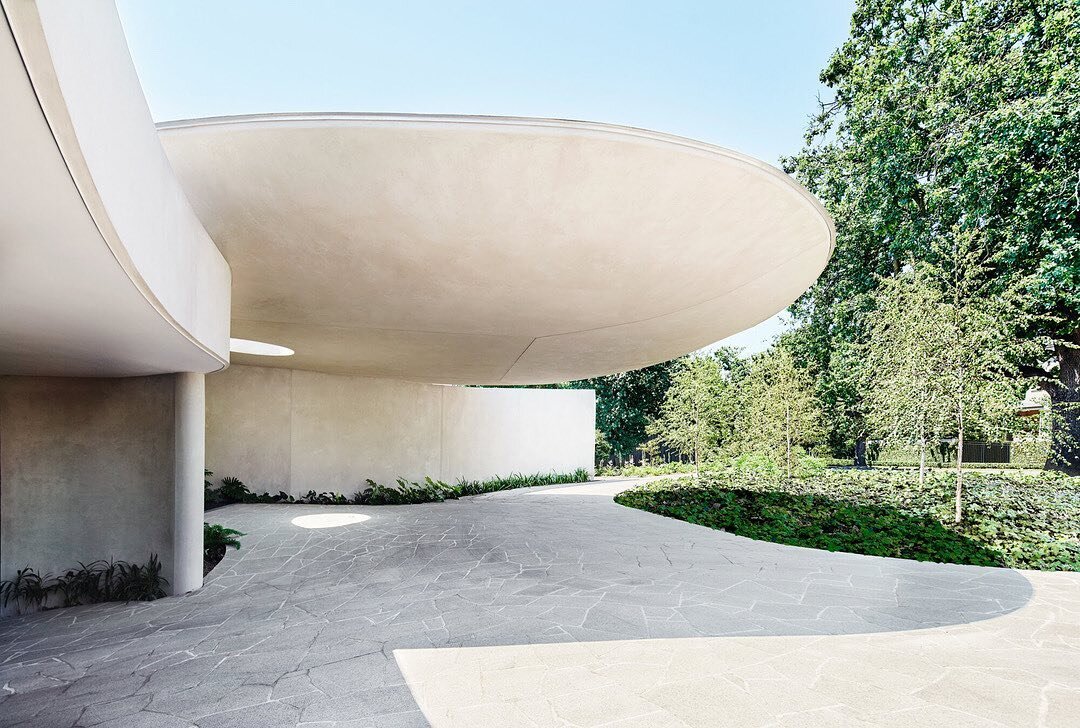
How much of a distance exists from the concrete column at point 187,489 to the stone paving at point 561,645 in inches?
12.3

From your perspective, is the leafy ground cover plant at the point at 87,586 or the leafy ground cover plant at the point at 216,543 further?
the leafy ground cover plant at the point at 216,543

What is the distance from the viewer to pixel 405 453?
50.7ft

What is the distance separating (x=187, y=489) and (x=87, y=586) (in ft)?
4.63

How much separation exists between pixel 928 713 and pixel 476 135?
4709 mm

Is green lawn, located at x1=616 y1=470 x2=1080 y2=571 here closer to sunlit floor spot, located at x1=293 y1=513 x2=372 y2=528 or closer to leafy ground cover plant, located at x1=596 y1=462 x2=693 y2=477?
sunlit floor spot, located at x1=293 y1=513 x2=372 y2=528

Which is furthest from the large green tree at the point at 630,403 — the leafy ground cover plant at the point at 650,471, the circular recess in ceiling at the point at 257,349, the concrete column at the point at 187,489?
the concrete column at the point at 187,489

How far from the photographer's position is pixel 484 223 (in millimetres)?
5250

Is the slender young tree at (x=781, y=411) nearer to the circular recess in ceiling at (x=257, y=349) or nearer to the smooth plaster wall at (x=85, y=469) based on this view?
the circular recess in ceiling at (x=257, y=349)

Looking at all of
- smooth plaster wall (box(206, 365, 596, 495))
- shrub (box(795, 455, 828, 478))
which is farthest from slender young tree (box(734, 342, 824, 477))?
smooth plaster wall (box(206, 365, 596, 495))

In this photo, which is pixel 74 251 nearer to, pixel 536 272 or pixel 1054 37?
pixel 536 272

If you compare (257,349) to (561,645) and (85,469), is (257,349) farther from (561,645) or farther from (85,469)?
(561,645)

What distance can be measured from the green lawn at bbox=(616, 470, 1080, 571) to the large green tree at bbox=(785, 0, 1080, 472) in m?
2.80

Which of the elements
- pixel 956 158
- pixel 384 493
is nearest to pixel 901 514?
pixel 956 158

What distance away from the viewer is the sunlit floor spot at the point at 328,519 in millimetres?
9977
